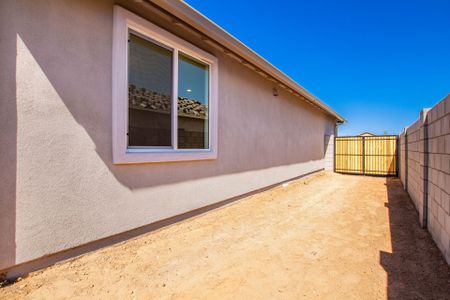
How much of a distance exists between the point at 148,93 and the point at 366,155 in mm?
12618

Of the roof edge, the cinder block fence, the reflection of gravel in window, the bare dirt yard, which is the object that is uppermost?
the roof edge

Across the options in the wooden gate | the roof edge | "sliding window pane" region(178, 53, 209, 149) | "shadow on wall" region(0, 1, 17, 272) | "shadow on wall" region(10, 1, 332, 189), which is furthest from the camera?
the wooden gate

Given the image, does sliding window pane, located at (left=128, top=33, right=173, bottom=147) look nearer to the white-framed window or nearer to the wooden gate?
the white-framed window

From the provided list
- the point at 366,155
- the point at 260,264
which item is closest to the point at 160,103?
the point at 260,264

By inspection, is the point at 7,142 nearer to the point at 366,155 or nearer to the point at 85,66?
the point at 85,66

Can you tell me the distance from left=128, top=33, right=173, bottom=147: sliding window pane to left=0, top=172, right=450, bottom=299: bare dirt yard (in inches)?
58.8

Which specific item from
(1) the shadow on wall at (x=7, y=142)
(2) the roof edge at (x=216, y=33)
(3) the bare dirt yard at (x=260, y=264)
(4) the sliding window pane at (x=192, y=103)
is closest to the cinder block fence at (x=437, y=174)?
(3) the bare dirt yard at (x=260, y=264)

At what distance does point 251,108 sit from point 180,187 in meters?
3.03

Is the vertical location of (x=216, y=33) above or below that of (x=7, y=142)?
above

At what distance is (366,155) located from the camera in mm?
11961

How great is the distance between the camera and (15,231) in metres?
1.98

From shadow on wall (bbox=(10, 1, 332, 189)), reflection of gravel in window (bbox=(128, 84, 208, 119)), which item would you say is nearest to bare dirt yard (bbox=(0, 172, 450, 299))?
shadow on wall (bbox=(10, 1, 332, 189))

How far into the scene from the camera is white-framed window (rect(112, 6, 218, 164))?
2818 millimetres

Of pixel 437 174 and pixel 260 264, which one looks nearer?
pixel 260 264
